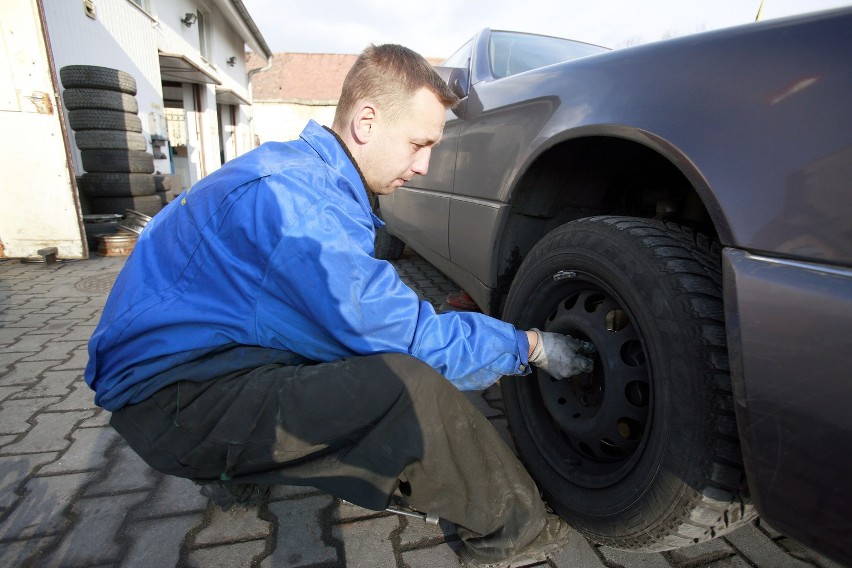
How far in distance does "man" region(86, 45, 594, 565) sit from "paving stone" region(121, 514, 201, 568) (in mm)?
297

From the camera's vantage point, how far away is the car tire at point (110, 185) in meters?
5.49

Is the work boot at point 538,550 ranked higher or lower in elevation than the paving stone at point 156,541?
higher

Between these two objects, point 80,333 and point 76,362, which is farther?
point 80,333

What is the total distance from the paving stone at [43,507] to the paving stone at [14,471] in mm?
39

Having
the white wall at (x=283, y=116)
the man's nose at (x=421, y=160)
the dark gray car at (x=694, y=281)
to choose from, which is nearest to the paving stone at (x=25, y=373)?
the man's nose at (x=421, y=160)

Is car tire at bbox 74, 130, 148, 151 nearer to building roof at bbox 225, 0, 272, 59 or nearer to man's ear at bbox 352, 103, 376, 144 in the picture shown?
man's ear at bbox 352, 103, 376, 144

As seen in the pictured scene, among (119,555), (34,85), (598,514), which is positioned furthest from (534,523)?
(34,85)

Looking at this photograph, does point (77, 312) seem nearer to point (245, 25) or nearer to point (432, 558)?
point (432, 558)

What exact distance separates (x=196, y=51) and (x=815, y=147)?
44.0 feet

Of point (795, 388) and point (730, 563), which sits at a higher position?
point (795, 388)

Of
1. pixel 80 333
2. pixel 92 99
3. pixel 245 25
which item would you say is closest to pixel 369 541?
pixel 80 333

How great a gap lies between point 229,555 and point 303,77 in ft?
97.3

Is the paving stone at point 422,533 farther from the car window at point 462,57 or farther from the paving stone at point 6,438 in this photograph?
the car window at point 462,57

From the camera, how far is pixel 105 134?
17.9 ft
